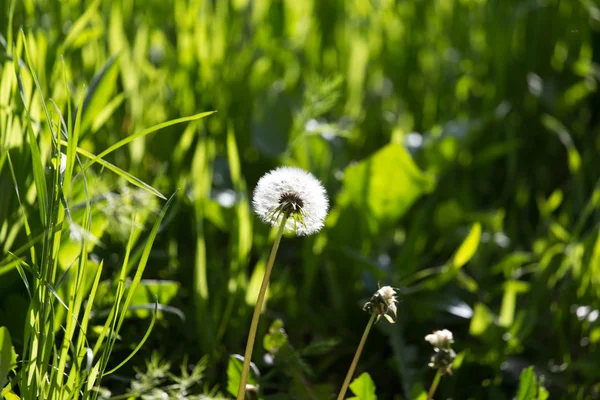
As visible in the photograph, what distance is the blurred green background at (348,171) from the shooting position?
111cm

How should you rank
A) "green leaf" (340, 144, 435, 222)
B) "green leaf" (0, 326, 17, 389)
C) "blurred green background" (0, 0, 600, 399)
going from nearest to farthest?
"green leaf" (0, 326, 17, 389), "blurred green background" (0, 0, 600, 399), "green leaf" (340, 144, 435, 222)

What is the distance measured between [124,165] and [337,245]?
43cm

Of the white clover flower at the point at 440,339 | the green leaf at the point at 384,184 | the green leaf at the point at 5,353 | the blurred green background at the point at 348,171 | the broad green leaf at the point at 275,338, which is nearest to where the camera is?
the green leaf at the point at 5,353

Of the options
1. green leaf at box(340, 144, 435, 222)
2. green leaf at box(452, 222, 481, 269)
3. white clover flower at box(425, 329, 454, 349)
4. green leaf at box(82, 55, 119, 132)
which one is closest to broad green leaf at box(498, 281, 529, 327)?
green leaf at box(452, 222, 481, 269)

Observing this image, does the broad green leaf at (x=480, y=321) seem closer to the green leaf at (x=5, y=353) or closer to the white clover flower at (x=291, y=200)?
the white clover flower at (x=291, y=200)

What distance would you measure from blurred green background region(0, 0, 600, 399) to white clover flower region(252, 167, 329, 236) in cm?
28

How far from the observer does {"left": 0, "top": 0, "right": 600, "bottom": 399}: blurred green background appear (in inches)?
43.8

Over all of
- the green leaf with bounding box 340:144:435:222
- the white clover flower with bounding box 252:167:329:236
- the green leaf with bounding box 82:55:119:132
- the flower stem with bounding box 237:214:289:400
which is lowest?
the flower stem with bounding box 237:214:289:400

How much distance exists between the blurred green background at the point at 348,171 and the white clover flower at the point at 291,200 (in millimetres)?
284

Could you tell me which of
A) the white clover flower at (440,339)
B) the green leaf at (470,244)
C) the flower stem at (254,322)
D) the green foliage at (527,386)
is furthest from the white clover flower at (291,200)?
the green leaf at (470,244)

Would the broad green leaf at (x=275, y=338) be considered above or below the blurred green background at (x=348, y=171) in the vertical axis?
below

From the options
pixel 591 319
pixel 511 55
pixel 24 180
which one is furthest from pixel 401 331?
pixel 511 55

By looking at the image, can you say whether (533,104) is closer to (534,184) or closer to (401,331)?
(534,184)

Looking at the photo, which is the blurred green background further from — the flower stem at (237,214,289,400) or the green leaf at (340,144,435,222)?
the flower stem at (237,214,289,400)
